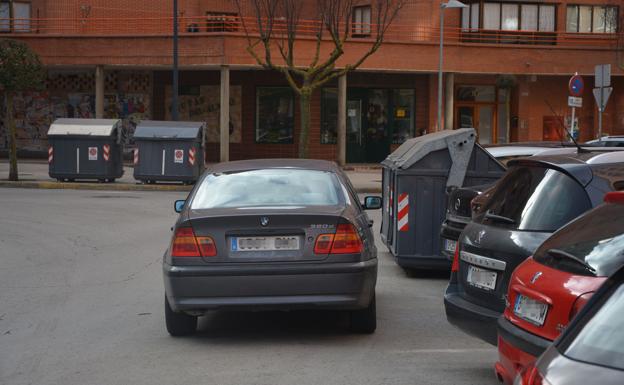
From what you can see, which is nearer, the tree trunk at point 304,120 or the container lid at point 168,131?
the container lid at point 168,131

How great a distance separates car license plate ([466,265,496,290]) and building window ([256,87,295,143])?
106 feet

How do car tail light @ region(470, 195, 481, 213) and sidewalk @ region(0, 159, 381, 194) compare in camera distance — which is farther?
sidewalk @ region(0, 159, 381, 194)

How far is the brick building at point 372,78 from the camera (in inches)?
1463

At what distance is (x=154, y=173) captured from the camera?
88.7ft

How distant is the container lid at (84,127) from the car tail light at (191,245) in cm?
2047

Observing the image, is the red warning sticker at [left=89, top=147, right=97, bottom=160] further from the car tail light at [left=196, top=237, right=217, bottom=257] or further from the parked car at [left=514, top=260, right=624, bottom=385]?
the parked car at [left=514, top=260, right=624, bottom=385]

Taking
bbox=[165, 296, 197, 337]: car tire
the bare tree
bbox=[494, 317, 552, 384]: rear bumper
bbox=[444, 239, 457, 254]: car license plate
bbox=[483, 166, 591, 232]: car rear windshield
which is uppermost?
the bare tree

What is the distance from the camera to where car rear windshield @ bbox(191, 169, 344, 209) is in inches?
316

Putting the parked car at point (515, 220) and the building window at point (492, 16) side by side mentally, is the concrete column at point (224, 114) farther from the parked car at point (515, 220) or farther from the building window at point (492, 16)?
the parked car at point (515, 220)

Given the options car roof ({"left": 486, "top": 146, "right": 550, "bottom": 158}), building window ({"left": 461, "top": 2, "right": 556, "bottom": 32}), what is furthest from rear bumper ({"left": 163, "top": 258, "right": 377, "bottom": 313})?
building window ({"left": 461, "top": 2, "right": 556, "bottom": 32})

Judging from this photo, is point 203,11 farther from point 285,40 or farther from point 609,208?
point 609,208

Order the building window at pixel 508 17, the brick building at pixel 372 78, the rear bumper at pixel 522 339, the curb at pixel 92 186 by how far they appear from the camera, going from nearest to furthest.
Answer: the rear bumper at pixel 522 339 → the curb at pixel 92 186 → the brick building at pixel 372 78 → the building window at pixel 508 17

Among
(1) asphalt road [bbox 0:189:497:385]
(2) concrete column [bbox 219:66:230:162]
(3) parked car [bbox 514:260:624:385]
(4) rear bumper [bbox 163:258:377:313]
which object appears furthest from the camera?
(2) concrete column [bbox 219:66:230:162]

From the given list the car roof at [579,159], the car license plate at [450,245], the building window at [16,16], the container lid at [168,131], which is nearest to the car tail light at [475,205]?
the car license plate at [450,245]
